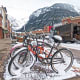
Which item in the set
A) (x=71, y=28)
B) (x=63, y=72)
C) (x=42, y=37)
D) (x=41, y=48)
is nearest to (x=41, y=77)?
(x=63, y=72)

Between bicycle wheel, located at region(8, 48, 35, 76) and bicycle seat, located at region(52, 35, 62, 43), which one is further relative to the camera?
bicycle seat, located at region(52, 35, 62, 43)

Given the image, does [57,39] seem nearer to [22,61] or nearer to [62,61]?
[62,61]

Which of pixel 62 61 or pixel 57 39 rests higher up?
pixel 57 39

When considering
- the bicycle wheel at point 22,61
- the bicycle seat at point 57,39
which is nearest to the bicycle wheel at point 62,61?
the bicycle seat at point 57,39

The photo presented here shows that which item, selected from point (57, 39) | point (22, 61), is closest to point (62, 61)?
point (57, 39)

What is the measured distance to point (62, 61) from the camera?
3.52 metres

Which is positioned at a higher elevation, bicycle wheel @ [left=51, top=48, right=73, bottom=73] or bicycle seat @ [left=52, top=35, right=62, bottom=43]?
bicycle seat @ [left=52, top=35, right=62, bottom=43]

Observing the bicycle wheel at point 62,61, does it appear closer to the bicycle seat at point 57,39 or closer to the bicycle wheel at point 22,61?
the bicycle seat at point 57,39

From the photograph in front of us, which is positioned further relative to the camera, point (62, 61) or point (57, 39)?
point (62, 61)

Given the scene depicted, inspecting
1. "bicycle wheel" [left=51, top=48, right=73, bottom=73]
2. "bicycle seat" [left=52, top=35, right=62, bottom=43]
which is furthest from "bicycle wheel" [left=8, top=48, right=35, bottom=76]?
"bicycle seat" [left=52, top=35, right=62, bottom=43]

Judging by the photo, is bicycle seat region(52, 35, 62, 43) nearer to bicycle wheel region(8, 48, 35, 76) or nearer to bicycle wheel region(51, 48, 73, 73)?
bicycle wheel region(51, 48, 73, 73)

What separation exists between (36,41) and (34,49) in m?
0.32

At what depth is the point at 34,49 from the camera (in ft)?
11.3

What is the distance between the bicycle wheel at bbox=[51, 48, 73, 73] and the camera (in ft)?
10.9
